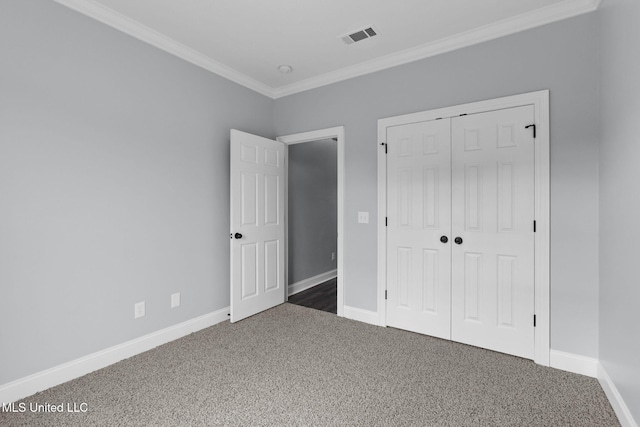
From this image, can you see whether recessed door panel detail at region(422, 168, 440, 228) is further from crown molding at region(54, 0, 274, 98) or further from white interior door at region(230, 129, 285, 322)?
crown molding at region(54, 0, 274, 98)

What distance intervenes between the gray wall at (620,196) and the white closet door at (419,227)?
1021 mm

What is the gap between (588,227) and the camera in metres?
2.16

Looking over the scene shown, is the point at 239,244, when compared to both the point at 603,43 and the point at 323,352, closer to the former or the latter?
the point at 323,352

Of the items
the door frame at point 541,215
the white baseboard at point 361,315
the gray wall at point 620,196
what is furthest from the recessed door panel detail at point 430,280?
the gray wall at point 620,196

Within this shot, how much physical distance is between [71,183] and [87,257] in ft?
1.77

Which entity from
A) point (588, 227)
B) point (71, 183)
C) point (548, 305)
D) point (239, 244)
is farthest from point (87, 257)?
point (588, 227)

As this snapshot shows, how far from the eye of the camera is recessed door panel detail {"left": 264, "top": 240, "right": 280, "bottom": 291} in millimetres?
3510

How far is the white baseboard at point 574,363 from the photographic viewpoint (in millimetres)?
2152

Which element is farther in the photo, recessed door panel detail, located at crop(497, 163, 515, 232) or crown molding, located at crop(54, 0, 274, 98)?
recessed door panel detail, located at crop(497, 163, 515, 232)

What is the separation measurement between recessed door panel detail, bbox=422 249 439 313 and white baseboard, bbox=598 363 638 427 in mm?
1132

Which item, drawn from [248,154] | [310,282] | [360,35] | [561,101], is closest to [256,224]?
[248,154]

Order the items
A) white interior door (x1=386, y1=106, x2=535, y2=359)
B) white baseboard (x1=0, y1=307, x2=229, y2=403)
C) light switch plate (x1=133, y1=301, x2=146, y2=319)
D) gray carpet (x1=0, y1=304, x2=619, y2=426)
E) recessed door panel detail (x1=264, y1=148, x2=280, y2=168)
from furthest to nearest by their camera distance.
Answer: recessed door panel detail (x1=264, y1=148, x2=280, y2=168), light switch plate (x1=133, y1=301, x2=146, y2=319), white interior door (x1=386, y1=106, x2=535, y2=359), white baseboard (x1=0, y1=307, x2=229, y2=403), gray carpet (x1=0, y1=304, x2=619, y2=426)

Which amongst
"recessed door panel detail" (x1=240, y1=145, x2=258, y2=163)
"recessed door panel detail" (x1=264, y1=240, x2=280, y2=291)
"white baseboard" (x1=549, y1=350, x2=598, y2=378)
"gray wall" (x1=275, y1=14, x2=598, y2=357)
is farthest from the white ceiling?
"white baseboard" (x1=549, y1=350, x2=598, y2=378)

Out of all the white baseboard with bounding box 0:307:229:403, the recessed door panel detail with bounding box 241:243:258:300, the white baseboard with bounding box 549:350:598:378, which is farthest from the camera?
the recessed door panel detail with bounding box 241:243:258:300
